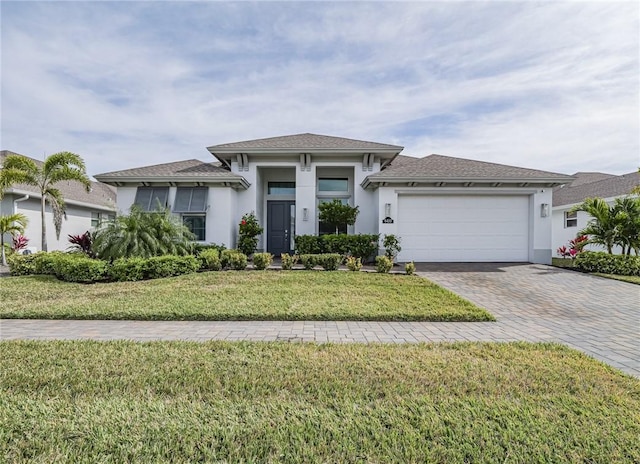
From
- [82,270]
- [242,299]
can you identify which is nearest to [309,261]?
[242,299]

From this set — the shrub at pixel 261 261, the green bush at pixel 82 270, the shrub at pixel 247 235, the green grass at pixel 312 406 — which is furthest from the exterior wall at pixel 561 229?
the green bush at pixel 82 270

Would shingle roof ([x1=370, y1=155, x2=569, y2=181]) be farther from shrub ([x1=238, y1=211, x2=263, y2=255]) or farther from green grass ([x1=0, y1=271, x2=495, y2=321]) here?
shrub ([x1=238, y1=211, x2=263, y2=255])

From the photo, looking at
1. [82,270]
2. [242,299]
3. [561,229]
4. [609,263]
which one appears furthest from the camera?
[561,229]

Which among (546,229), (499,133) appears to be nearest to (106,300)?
(546,229)

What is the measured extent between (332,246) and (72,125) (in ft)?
43.9

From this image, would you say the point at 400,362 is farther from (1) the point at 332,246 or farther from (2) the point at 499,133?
(2) the point at 499,133

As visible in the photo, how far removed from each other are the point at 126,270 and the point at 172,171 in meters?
6.31

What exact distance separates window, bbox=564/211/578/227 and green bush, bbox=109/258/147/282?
899 inches

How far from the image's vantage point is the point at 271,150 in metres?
13.6

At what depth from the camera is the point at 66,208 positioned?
685 inches

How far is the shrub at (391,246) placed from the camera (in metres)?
12.6

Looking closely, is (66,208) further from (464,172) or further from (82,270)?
(464,172)

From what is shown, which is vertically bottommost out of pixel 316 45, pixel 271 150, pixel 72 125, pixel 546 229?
pixel 546 229

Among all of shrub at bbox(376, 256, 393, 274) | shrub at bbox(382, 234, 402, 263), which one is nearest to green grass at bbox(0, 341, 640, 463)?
shrub at bbox(376, 256, 393, 274)
